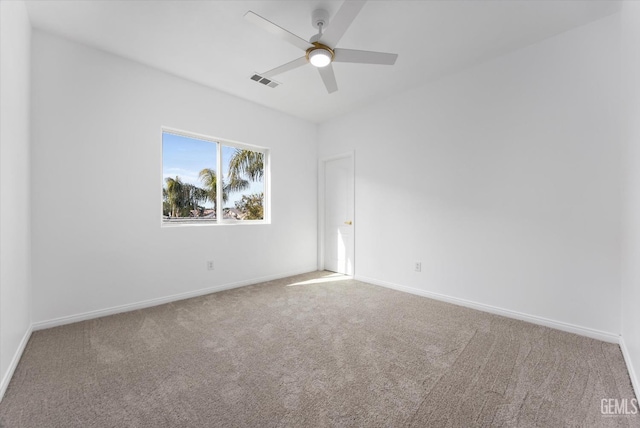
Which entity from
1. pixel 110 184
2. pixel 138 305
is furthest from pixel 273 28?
pixel 138 305

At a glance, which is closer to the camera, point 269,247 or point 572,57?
point 572,57

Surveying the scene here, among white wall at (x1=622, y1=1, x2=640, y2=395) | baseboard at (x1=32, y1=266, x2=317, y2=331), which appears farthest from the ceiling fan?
baseboard at (x1=32, y1=266, x2=317, y2=331)

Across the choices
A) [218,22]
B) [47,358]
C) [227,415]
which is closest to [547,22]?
[218,22]

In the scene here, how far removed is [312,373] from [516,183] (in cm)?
262

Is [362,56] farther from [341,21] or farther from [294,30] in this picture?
[294,30]

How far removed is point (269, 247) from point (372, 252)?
62.9 inches

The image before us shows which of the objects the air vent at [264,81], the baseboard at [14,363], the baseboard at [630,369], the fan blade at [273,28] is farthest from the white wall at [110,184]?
the baseboard at [630,369]

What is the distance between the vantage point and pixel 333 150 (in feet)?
15.1

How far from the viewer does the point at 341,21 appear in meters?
1.84

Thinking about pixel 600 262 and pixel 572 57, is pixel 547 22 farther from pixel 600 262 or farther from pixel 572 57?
pixel 600 262

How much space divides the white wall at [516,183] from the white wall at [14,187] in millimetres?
3630

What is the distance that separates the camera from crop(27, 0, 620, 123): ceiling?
84.1 inches

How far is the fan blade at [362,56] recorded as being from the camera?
213 cm

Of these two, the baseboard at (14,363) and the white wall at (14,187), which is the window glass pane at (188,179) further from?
the baseboard at (14,363)
